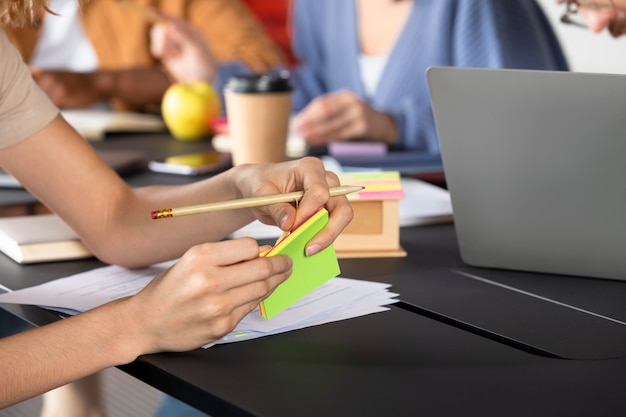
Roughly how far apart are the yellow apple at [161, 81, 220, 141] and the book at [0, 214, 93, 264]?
70 cm

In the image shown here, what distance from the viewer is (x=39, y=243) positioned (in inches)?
44.5

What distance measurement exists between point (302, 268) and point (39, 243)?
40 centimetres

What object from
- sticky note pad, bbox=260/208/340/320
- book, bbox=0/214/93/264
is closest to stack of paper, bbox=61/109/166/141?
book, bbox=0/214/93/264

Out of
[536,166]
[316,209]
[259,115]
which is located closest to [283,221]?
[316,209]

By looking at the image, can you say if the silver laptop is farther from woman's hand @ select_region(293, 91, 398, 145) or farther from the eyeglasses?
woman's hand @ select_region(293, 91, 398, 145)

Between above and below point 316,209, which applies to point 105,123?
below

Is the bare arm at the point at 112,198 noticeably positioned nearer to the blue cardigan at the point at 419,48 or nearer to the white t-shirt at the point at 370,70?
the blue cardigan at the point at 419,48

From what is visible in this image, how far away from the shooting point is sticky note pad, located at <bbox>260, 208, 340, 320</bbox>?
874 millimetres

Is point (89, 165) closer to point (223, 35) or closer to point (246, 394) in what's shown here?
point (246, 394)

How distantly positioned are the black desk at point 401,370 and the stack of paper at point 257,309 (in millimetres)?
15

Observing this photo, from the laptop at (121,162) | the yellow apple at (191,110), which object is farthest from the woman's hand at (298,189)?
the yellow apple at (191,110)

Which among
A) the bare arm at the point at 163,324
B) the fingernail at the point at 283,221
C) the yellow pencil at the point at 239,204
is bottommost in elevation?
the bare arm at the point at 163,324

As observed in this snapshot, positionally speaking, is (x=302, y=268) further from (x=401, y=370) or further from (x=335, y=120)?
(x=335, y=120)

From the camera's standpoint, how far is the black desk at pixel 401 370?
Answer: 2.38 feet
